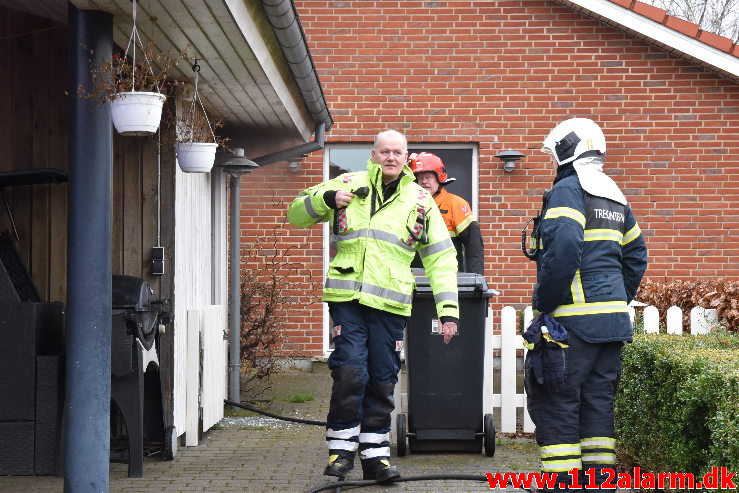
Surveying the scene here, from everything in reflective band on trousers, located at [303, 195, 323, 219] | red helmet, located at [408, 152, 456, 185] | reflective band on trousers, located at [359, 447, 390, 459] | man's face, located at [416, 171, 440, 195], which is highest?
red helmet, located at [408, 152, 456, 185]

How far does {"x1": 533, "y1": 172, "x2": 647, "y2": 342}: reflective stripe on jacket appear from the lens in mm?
4977

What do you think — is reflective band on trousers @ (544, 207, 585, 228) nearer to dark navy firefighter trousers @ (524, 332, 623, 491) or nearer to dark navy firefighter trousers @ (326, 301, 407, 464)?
dark navy firefighter trousers @ (524, 332, 623, 491)

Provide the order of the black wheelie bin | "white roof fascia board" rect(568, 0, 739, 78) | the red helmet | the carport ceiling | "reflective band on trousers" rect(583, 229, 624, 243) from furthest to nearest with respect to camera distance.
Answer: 1. "white roof fascia board" rect(568, 0, 739, 78)
2. the red helmet
3. the black wheelie bin
4. the carport ceiling
5. "reflective band on trousers" rect(583, 229, 624, 243)

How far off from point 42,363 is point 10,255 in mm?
781

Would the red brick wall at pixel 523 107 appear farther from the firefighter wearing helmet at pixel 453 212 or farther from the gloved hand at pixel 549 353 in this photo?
the gloved hand at pixel 549 353

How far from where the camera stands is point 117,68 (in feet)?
16.4

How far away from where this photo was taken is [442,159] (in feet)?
40.5

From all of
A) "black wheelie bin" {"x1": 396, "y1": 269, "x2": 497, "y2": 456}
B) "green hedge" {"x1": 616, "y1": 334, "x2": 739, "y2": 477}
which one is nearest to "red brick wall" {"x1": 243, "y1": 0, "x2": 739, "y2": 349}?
"black wheelie bin" {"x1": 396, "y1": 269, "x2": 497, "y2": 456}

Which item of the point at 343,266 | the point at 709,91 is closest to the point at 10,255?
the point at 343,266

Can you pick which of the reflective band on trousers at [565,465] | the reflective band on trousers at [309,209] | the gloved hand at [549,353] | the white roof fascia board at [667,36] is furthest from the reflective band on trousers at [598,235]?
the white roof fascia board at [667,36]

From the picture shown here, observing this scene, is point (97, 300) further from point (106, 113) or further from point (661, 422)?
point (661, 422)

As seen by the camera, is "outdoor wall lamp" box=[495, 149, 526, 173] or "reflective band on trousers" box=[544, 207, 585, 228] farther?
"outdoor wall lamp" box=[495, 149, 526, 173]

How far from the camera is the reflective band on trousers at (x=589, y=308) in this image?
507 cm

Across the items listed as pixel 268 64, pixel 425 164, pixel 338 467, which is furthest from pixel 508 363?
pixel 268 64
